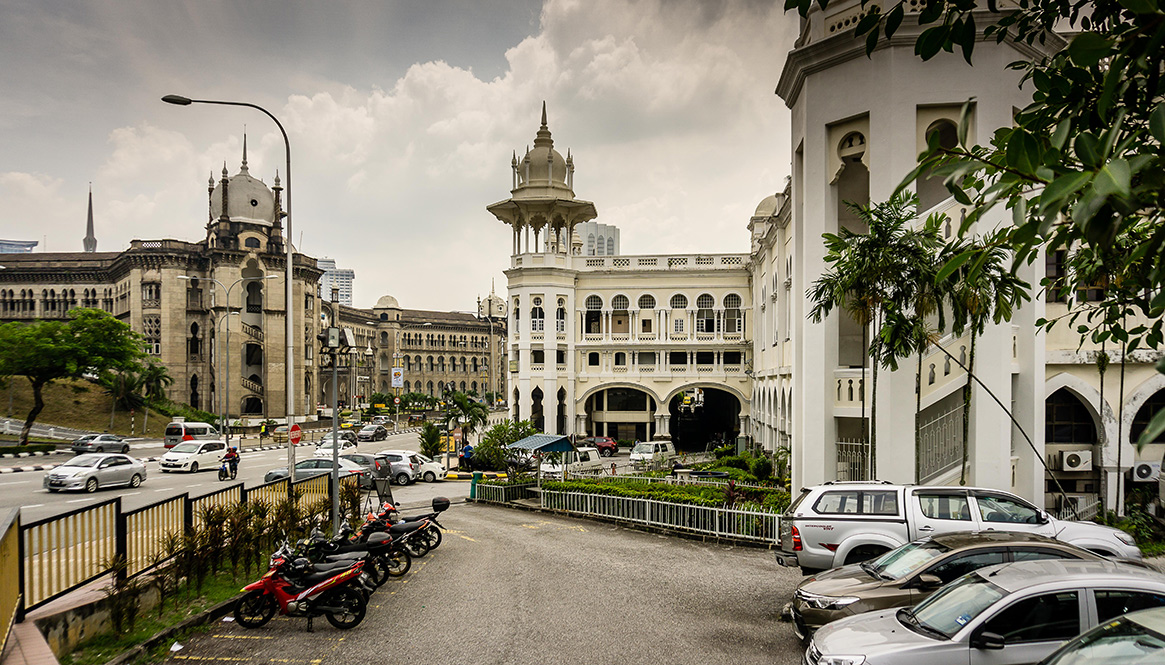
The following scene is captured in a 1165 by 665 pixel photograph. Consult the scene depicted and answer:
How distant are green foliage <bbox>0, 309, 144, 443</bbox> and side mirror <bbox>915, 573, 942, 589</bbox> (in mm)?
46869

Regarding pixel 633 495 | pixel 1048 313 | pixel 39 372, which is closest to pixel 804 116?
pixel 1048 313

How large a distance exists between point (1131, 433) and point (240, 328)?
2674 inches

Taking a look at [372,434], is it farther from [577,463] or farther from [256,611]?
[256,611]

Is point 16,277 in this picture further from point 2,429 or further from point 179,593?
point 179,593

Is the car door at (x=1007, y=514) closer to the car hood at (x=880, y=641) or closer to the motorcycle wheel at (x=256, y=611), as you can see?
the car hood at (x=880, y=641)

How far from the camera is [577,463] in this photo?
30.3 meters

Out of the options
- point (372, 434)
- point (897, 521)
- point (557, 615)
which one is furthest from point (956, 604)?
point (372, 434)

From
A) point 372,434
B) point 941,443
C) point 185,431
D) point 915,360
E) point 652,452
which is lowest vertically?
point 372,434

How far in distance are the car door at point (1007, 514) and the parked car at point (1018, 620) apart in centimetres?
434

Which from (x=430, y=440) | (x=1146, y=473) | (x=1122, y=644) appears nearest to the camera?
(x=1122, y=644)

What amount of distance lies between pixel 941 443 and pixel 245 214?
70352mm

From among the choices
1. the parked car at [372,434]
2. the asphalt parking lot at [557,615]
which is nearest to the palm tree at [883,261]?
the asphalt parking lot at [557,615]

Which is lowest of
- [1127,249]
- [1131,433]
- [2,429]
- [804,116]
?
[2,429]

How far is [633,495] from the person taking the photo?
723 inches
